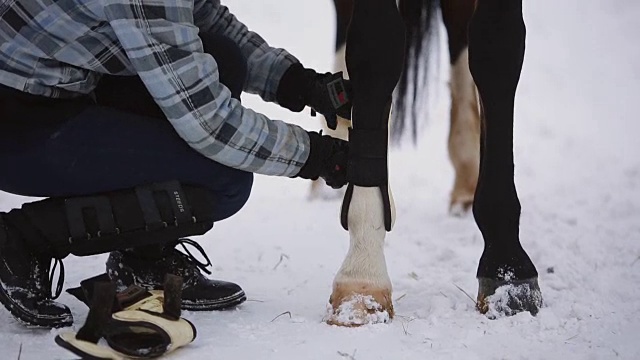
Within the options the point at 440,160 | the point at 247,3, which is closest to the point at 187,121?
the point at 440,160

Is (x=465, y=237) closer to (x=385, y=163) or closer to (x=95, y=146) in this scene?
(x=385, y=163)

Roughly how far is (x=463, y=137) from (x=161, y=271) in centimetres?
113

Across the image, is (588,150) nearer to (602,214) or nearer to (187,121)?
(602,214)

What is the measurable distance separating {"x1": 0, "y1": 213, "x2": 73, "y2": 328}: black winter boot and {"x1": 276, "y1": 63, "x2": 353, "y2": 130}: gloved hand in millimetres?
601

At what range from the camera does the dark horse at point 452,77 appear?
8.14 ft

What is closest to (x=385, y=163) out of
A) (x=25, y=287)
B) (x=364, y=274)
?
(x=364, y=274)

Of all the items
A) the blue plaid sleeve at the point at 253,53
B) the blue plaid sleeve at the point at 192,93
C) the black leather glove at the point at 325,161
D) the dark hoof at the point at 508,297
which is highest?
the blue plaid sleeve at the point at 253,53

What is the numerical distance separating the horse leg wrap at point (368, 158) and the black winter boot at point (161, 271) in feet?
1.02

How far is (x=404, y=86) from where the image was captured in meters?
2.53

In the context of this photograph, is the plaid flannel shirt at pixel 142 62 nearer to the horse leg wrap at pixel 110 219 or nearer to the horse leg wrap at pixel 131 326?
the horse leg wrap at pixel 110 219

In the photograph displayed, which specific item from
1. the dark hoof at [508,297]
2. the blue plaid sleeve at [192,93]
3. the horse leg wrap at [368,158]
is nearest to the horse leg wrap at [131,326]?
the blue plaid sleeve at [192,93]

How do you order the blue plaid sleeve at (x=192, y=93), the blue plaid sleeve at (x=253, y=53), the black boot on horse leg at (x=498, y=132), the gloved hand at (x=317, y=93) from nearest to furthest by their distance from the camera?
the blue plaid sleeve at (x=192, y=93), the black boot on horse leg at (x=498, y=132), the gloved hand at (x=317, y=93), the blue plaid sleeve at (x=253, y=53)

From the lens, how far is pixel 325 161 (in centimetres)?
153

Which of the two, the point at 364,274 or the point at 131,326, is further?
the point at 364,274
